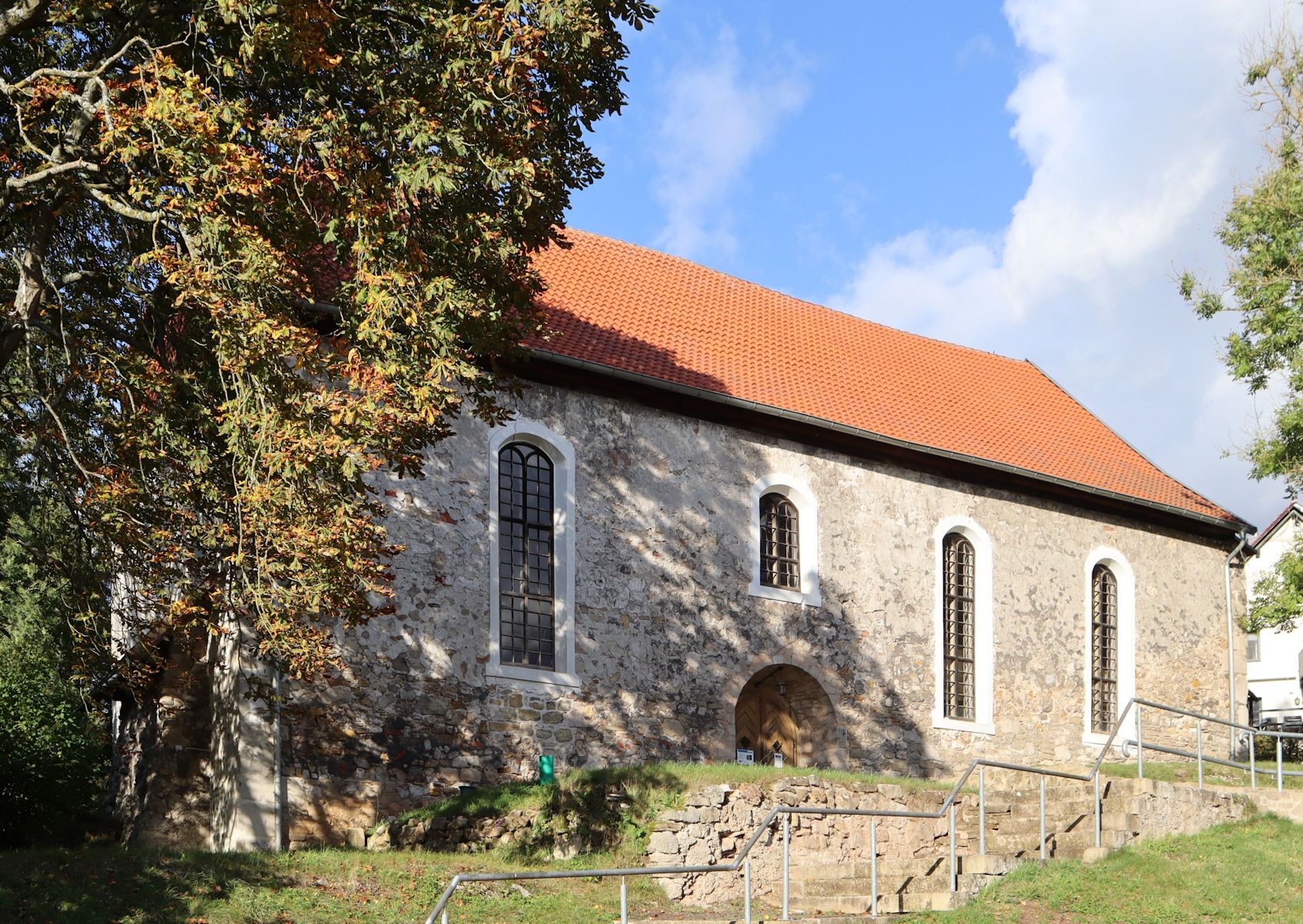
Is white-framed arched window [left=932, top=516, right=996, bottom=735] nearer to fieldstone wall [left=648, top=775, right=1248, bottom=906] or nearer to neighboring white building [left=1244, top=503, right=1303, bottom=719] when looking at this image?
fieldstone wall [left=648, top=775, right=1248, bottom=906]

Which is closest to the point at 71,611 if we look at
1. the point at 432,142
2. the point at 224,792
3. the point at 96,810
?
the point at 224,792

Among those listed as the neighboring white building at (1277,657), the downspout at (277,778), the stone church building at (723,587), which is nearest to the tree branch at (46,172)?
the stone church building at (723,587)

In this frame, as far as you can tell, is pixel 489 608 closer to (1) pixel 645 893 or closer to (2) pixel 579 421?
(2) pixel 579 421

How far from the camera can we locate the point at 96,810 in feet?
71.3

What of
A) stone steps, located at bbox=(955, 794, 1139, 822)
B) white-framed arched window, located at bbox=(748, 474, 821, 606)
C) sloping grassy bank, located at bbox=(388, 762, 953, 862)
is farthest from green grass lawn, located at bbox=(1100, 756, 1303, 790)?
sloping grassy bank, located at bbox=(388, 762, 953, 862)

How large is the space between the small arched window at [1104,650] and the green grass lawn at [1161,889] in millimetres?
8065

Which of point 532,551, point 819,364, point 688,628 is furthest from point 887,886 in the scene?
point 819,364

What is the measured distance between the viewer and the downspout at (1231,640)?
24.6 metres

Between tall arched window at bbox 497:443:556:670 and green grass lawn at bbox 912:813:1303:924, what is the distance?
6418 millimetres

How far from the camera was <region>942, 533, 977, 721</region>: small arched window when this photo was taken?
69.9 feet

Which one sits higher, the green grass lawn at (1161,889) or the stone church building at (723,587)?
the stone church building at (723,587)

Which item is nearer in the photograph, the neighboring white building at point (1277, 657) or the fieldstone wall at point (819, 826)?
the fieldstone wall at point (819, 826)

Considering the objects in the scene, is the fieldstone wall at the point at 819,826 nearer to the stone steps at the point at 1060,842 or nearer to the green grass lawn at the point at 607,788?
the green grass lawn at the point at 607,788

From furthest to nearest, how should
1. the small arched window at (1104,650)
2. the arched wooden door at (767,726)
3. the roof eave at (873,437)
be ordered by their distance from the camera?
1. the small arched window at (1104,650)
2. the arched wooden door at (767,726)
3. the roof eave at (873,437)
